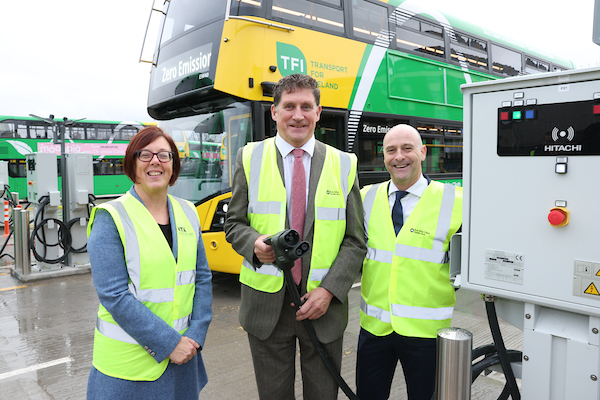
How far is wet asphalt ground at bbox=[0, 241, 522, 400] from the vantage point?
11.1 ft

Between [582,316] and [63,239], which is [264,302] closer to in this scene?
[582,316]

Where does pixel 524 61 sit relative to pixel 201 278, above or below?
above

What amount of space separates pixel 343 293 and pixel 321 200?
46 centimetres

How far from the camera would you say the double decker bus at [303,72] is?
5.39 metres

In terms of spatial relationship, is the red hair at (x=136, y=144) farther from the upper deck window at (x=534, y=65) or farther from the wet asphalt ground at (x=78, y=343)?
the upper deck window at (x=534, y=65)

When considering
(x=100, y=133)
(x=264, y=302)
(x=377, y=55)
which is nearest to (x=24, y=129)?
(x=100, y=133)

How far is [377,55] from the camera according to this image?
22.2 ft

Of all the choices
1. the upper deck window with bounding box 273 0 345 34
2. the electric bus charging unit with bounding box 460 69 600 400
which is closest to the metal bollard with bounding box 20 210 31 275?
the upper deck window with bounding box 273 0 345 34

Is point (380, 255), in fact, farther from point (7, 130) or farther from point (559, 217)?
point (7, 130)

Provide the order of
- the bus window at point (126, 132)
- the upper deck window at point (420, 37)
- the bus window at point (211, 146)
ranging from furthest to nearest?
1. the bus window at point (126, 132)
2. the upper deck window at point (420, 37)
3. the bus window at point (211, 146)

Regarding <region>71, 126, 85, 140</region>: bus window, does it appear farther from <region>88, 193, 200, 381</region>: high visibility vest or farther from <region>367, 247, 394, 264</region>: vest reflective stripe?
<region>367, 247, 394, 264</region>: vest reflective stripe

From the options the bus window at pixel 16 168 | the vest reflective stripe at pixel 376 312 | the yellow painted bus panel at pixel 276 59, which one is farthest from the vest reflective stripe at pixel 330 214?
the bus window at pixel 16 168

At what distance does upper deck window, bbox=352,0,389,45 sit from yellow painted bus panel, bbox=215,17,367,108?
1.50ft

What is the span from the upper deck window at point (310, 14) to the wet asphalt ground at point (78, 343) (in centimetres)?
377
